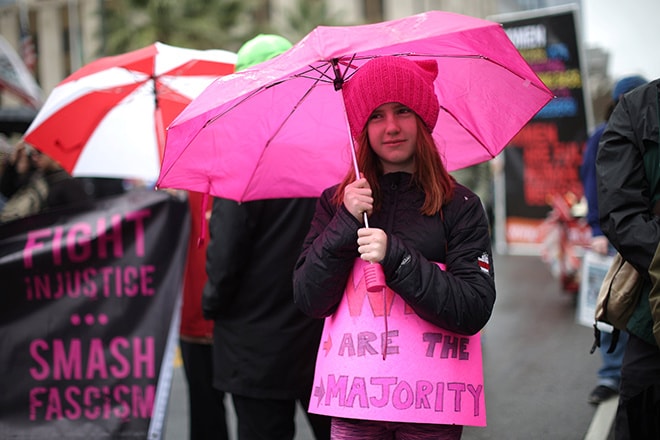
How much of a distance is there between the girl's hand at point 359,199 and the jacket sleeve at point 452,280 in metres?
0.15

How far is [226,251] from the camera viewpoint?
12.6 feet

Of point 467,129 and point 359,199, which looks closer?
point 359,199

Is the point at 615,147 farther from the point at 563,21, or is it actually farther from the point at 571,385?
the point at 563,21

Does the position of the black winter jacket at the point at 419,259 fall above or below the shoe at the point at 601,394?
above

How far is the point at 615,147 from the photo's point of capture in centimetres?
324

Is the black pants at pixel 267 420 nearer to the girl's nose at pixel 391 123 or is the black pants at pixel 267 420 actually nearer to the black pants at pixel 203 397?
the black pants at pixel 203 397

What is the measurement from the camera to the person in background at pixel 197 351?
4.75 m

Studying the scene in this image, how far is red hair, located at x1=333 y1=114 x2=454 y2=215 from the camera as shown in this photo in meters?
2.80

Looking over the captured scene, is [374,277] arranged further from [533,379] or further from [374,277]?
[533,379]

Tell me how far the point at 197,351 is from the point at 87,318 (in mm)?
634

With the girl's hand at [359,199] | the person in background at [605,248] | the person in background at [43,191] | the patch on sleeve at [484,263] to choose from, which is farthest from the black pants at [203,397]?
the person in background at [43,191]

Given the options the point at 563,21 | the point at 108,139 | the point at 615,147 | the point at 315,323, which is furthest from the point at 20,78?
the point at 615,147

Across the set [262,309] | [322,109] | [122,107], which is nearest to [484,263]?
[322,109]

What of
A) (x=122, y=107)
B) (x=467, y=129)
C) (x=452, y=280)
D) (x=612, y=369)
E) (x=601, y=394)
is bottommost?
(x=601, y=394)
